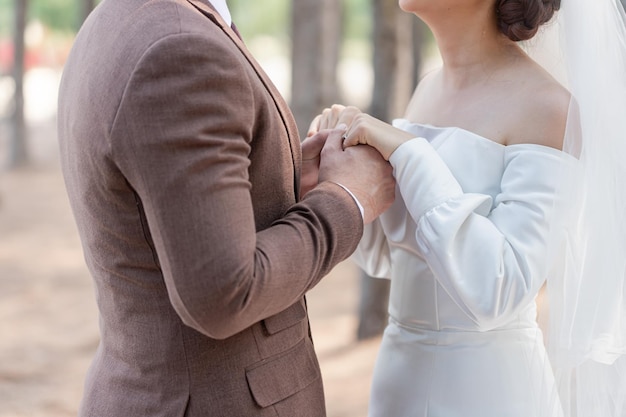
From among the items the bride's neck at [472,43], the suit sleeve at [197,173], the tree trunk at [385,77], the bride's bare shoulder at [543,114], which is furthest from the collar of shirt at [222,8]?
the tree trunk at [385,77]

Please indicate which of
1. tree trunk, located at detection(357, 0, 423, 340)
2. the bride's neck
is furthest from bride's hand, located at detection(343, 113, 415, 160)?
tree trunk, located at detection(357, 0, 423, 340)

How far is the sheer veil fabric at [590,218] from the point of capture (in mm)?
1943

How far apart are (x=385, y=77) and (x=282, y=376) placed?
4217mm

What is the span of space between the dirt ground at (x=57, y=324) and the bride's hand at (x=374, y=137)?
3.26 m

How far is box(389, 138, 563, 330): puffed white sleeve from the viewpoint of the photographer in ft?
6.00

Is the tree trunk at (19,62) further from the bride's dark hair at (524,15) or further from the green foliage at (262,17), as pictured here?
the green foliage at (262,17)

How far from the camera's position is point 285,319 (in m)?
1.72

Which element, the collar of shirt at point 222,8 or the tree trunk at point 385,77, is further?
the tree trunk at point 385,77

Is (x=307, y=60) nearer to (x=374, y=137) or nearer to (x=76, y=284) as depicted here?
(x=76, y=284)

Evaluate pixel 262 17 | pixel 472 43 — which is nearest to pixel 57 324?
pixel 472 43

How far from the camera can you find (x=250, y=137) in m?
1.50

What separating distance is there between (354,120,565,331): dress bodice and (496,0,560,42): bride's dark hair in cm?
30

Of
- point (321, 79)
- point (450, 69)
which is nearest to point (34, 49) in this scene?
point (321, 79)

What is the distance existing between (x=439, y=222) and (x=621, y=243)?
52 centimetres
